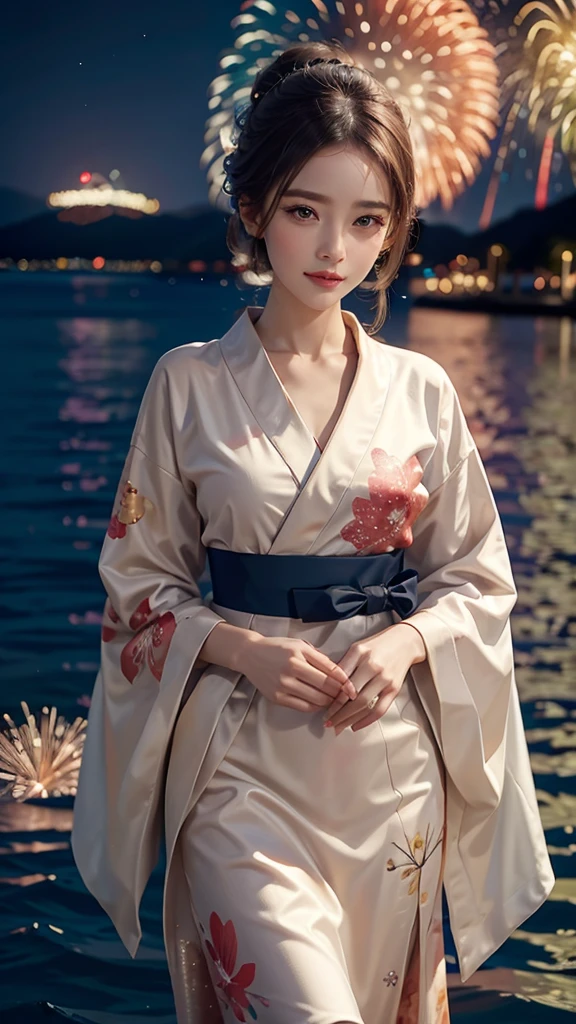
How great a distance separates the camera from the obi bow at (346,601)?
1292 millimetres

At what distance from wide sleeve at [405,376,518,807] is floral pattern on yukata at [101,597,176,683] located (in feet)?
0.81

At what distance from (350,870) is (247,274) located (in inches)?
25.4

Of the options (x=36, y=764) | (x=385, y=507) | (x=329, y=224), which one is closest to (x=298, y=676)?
(x=385, y=507)

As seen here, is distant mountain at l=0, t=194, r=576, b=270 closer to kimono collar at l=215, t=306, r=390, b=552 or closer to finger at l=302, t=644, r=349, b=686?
kimono collar at l=215, t=306, r=390, b=552

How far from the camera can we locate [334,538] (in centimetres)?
131

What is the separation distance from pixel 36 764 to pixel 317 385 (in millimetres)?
1510

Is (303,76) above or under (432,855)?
above

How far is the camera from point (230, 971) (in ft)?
3.98

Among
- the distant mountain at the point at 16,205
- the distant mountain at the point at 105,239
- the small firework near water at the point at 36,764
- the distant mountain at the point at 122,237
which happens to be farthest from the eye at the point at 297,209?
the distant mountain at the point at 16,205

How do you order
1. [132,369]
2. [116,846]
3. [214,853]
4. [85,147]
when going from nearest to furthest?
[214,853] → [116,846] → [85,147] → [132,369]

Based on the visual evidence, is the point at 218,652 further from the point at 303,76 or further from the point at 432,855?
the point at 303,76

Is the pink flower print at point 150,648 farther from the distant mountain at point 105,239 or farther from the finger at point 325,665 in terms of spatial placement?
the distant mountain at point 105,239

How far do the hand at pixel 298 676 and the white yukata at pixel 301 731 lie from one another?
50 millimetres

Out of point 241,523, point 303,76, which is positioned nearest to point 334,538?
point 241,523
